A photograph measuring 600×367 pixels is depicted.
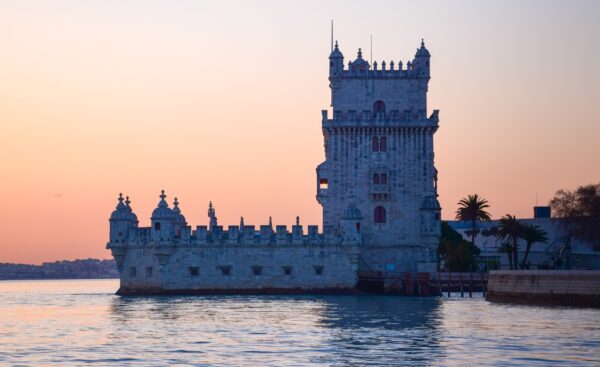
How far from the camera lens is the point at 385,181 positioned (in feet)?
290

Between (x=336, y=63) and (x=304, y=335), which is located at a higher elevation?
(x=336, y=63)

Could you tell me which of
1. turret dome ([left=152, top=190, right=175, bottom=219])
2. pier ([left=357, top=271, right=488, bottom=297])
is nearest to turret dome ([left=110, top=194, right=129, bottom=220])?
turret dome ([left=152, top=190, right=175, bottom=219])

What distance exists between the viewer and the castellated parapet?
85.2m

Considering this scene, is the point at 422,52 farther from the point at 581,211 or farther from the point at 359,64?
the point at 581,211

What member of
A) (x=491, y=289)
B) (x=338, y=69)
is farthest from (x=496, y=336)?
(x=338, y=69)

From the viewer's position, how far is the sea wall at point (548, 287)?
6328cm

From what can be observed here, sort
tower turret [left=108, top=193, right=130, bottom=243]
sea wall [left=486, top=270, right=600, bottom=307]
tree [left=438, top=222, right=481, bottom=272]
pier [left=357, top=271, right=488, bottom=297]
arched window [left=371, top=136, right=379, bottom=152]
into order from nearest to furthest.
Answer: sea wall [left=486, top=270, right=600, bottom=307] → pier [left=357, top=271, right=488, bottom=297] → tower turret [left=108, top=193, right=130, bottom=243] → arched window [left=371, top=136, right=379, bottom=152] → tree [left=438, top=222, right=481, bottom=272]

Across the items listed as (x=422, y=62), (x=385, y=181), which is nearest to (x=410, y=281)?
(x=385, y=181)

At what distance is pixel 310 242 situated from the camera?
85.1 meters

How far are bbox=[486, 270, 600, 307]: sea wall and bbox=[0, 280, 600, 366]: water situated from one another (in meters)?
2.45

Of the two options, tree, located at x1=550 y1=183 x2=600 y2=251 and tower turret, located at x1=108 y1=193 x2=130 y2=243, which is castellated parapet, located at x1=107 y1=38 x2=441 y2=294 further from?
tree, located at x1=550 y1=183 x2=600 y2=251

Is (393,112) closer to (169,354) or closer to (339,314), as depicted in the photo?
(339,314)

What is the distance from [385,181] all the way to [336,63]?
10806 mm

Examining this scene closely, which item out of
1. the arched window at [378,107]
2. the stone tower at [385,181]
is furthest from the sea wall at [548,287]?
the arched window at [378,107]
